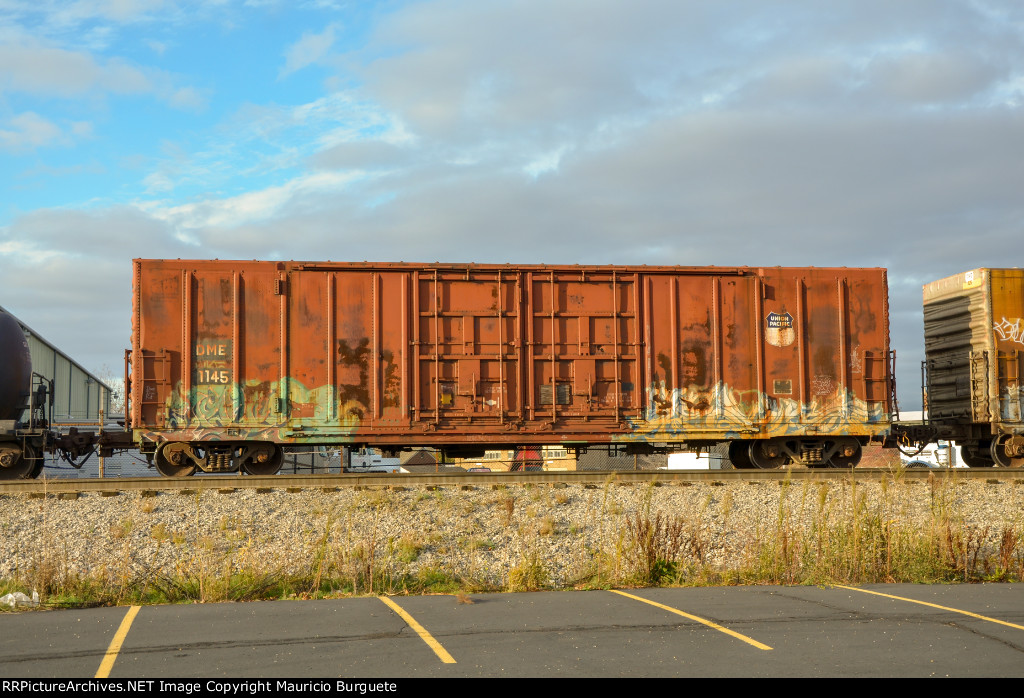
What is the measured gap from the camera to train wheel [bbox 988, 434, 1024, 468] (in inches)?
670

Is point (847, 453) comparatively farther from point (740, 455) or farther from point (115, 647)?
point (115, 647)

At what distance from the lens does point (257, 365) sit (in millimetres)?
15430

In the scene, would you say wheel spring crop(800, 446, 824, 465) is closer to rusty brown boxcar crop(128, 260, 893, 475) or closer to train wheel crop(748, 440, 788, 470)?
rusty brown boxcar crop(128, 260, 893, 475)

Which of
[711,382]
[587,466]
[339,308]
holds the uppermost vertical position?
[339,308]

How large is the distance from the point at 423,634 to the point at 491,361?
9.14 meters

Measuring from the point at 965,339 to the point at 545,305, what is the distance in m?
9.11

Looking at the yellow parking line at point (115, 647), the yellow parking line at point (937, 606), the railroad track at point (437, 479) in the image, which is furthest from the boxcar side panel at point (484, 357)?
the yellow parking line at point (115, 647)

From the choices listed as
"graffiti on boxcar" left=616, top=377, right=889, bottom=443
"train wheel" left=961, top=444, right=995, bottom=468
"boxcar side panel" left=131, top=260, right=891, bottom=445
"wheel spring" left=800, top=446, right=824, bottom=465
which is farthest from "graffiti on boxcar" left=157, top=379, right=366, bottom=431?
"train wheel" left=961, top=444, right=995, bottom=468

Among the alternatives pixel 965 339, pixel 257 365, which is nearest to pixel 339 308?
pixel 257 365

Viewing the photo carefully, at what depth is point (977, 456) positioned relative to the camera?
18.0 meters

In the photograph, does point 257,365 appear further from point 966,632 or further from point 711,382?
point 966,632

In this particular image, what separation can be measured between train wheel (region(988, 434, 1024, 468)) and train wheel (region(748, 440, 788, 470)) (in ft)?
14.1

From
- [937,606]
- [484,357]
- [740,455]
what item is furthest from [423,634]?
[740,455]

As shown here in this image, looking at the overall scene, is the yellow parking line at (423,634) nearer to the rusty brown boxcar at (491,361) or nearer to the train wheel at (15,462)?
the rusty brown boxcar at (491,361)
